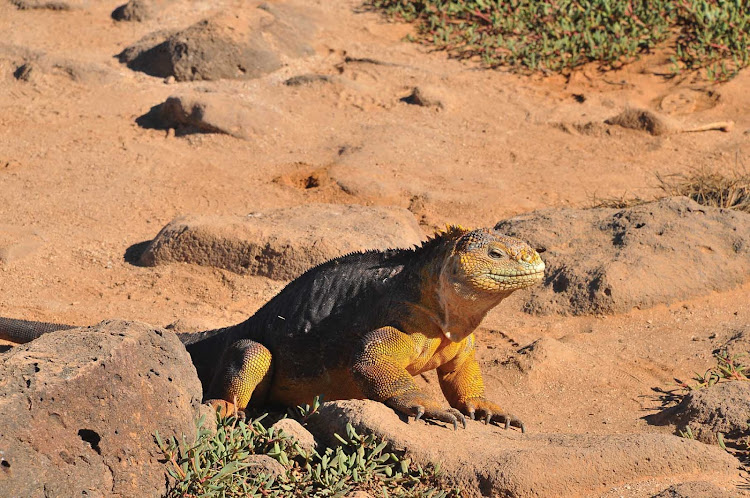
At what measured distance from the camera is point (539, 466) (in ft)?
12.4

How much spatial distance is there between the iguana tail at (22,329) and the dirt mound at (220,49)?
5.99 meters

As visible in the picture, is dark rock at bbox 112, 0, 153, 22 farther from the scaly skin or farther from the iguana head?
the iguana head

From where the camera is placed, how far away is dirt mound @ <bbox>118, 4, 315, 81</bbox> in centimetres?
1129


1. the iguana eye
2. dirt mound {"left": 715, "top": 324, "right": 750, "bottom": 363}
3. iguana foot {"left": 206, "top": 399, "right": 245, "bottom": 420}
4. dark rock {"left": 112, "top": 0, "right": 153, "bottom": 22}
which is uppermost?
the iguana eye

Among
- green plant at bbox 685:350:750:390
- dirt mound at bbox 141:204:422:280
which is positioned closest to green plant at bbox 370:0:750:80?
dirt mound at bbox 141:204:422:280

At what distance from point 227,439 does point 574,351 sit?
280cm

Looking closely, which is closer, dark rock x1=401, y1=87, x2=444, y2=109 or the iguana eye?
the iguana eye

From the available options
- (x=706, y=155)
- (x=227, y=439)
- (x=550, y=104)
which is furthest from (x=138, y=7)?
(x=227, y=439)

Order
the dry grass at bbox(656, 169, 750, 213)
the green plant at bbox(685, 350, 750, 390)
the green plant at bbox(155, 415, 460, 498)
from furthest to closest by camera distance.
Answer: the dry grass at bbox(656, 169, 750, 213) → the green plant at bbox(685, 350, 750, 390) → the green plant at bbox(155, 415, 460, 498)

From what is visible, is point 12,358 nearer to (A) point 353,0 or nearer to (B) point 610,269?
(B) point 610,269

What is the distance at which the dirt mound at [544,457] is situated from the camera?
148 inches

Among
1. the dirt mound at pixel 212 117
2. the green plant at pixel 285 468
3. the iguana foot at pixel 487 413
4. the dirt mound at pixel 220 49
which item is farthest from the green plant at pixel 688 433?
the dirt mound at pixel 220 49

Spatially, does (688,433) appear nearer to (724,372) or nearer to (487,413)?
(487,413)

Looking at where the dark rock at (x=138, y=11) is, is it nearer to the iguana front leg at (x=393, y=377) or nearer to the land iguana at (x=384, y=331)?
the land iguana at (x=384, y=331)
